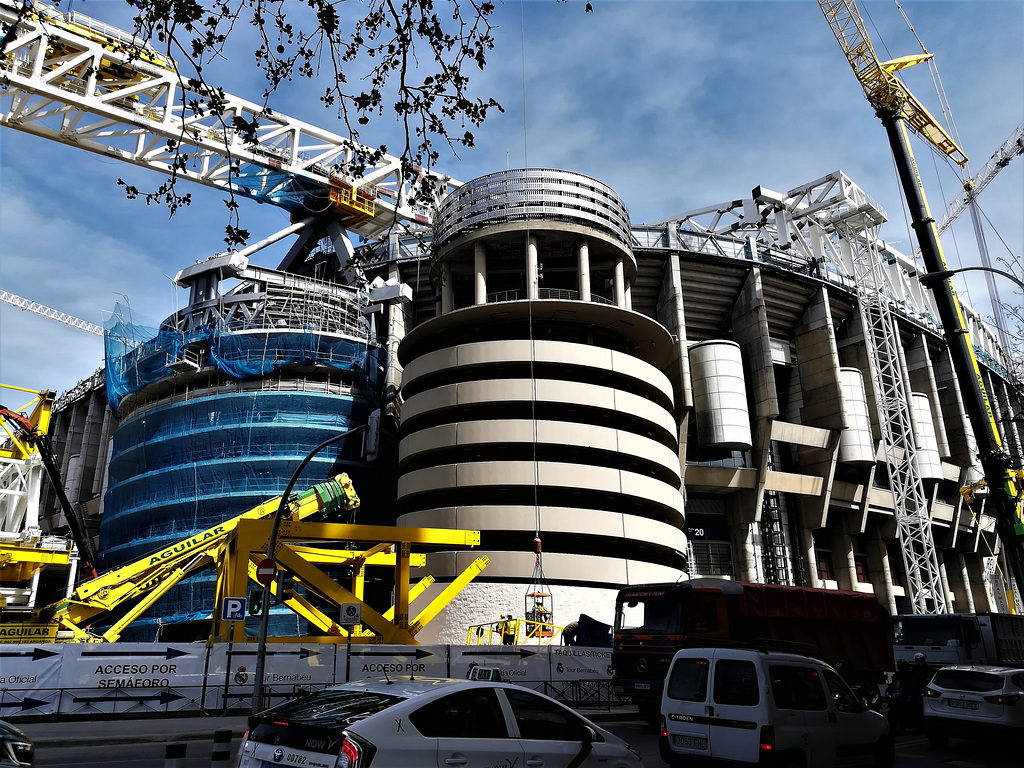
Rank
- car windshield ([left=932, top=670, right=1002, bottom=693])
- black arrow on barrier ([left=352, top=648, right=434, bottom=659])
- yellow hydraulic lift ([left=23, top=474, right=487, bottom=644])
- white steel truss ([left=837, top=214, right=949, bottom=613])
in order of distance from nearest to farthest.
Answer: car windshield ([left=932, top=670, right=1002, bottom=693])
black arrow on barrier ([left=352, top=648, right=434, bottom=659])
yellow hydraulic lift ([left=23, top=474, right=487, bottom=644])
white steel truss ([left=837, top=214, right=949, bottom=613])

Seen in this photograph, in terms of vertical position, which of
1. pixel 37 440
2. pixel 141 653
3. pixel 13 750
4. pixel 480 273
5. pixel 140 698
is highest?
pixel 480 273

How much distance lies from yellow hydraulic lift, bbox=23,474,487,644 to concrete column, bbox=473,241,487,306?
16.9 meters

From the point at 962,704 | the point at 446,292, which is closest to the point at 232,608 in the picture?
the point at 962,704

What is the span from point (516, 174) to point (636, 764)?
46.5 metres

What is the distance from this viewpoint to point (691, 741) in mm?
10227

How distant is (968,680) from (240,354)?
46144 mm

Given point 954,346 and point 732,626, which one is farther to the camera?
point 954,346

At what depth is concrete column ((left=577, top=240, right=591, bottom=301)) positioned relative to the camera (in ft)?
161

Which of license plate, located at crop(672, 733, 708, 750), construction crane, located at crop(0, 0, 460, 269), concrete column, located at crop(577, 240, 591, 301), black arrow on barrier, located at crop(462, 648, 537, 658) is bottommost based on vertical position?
license plate, located at crop(672, 733, 708, 750)

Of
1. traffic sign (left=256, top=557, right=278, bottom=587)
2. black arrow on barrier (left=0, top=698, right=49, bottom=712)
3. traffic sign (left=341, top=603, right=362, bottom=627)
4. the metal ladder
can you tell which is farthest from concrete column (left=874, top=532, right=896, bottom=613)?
black arrow on barrier (left=0, top=698, right=49, bottom=712)

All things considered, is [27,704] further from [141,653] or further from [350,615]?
[350,615]

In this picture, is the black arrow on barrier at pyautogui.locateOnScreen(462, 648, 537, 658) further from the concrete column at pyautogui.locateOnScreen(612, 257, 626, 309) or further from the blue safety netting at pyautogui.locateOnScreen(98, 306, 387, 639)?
the concrete column at pyautogui.locateOnScreen(612, 257, 626, 309)

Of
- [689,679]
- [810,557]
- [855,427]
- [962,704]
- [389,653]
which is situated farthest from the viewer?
[855,427]

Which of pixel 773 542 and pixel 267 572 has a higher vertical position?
pixel 773 542
